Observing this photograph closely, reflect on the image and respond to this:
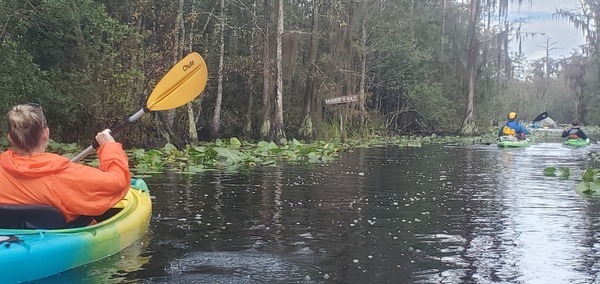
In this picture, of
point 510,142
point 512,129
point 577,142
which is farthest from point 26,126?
point 577,142

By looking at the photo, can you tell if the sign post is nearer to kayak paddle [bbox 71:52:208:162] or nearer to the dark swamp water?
the dark swamp water

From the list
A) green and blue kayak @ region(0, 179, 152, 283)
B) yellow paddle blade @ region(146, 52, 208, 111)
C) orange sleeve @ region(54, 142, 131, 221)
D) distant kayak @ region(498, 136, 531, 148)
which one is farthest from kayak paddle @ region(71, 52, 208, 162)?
distant kayak @ region(498, 136, 531, 148)

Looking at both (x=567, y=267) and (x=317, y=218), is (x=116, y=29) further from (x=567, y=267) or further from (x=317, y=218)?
(x=567, y=267)

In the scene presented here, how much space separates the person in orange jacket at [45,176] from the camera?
3.54 meters

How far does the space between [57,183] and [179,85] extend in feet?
8.83

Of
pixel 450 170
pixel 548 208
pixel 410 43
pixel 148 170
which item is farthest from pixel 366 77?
pixel 548 208

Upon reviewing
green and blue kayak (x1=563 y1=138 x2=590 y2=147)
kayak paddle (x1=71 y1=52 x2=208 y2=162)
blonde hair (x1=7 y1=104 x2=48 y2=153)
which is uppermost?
kayak paddle (x1=71 y1=52 x2=208 y2=162)

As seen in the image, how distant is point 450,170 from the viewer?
37.7 feet

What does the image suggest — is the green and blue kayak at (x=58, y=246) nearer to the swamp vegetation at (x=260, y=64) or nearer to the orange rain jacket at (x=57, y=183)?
the orange rain jacket at (x=57, y=183)

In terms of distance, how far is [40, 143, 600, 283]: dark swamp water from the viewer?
3.99m

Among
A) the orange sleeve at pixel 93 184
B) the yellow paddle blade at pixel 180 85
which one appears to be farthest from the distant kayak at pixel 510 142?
the orange sleeve at pixel 93 184

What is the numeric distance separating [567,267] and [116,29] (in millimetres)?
12602

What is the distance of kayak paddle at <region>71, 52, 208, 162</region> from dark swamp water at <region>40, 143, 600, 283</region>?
1.03m

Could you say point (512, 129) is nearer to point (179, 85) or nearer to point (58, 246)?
point (179, 85)
